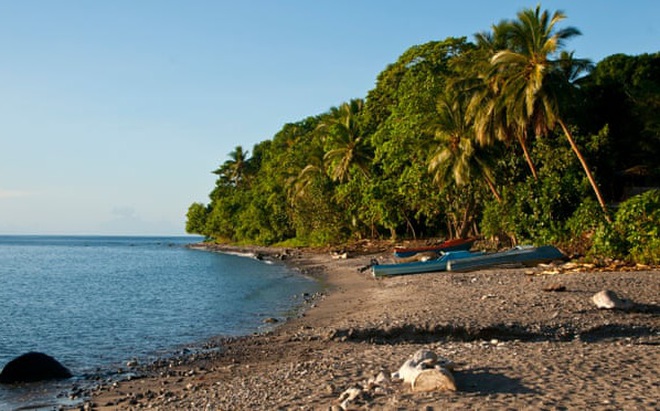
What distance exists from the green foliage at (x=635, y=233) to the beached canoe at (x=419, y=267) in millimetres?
5188

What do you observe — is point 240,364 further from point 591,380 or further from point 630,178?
point 630,178

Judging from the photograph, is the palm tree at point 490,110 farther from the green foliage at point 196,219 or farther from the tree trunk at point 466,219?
A: the green foliage at point 196,219

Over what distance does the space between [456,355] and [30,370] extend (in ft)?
25.5

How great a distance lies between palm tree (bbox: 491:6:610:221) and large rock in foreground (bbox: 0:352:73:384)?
2041 centimetres

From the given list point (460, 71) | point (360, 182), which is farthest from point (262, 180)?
point (460, 71)

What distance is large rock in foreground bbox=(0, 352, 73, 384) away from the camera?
10.7 metres

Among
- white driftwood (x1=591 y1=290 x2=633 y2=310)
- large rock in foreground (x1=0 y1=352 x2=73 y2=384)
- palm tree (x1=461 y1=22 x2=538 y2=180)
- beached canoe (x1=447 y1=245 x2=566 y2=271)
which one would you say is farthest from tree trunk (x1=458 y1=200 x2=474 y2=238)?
large rock in foreground (x1=0 y1=352 x2=73 y2=384)

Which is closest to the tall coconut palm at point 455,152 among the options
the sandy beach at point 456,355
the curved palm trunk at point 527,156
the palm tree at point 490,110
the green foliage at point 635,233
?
the palm tree at point 490,110

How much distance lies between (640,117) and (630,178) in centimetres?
431

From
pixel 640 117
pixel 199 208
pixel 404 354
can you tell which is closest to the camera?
pixel 404 354

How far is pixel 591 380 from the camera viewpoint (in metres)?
6.63

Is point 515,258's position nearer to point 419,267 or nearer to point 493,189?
point 419,267

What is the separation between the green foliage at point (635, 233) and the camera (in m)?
18.1

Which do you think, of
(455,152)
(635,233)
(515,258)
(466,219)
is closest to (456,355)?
(635,233)
